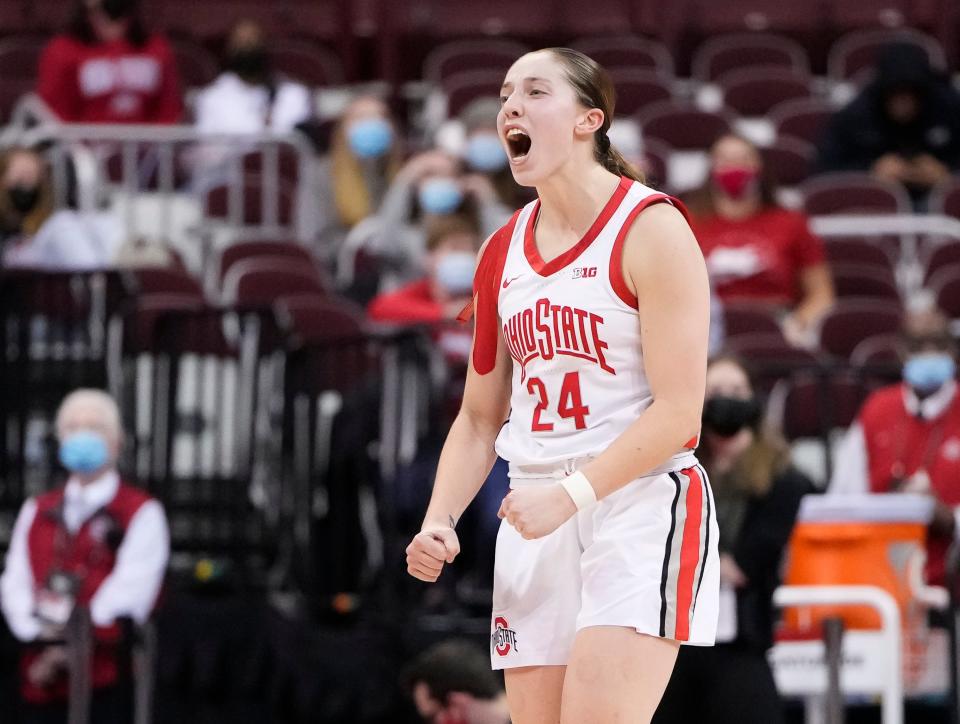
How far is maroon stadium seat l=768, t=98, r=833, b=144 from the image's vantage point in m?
11.9

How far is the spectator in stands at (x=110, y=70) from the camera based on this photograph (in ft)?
36.0

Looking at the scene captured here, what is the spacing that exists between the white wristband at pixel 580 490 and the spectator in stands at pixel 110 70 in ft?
26.3

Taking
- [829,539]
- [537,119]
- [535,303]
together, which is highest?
[537,119]

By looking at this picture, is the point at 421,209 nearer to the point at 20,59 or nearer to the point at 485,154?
the point at 485,154

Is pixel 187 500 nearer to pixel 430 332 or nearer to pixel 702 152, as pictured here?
pixel 430 332

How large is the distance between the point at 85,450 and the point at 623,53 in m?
6.84

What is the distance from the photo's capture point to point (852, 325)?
912cm

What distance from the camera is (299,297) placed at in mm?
8953

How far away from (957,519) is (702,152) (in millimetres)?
5312

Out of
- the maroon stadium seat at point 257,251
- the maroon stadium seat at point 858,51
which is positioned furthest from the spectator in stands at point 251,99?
the maroon stadium seat at point 858,51

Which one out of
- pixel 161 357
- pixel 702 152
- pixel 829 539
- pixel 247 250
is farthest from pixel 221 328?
pixel 702 152

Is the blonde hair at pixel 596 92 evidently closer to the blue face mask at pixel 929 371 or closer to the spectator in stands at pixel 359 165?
the blue face mask at pixel 929 371

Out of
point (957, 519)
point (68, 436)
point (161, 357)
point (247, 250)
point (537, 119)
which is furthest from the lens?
point (247, 250)

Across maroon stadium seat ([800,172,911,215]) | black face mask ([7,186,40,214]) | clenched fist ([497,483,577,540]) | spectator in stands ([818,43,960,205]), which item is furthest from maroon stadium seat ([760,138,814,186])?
clenched fist ([497,483,577,540])
